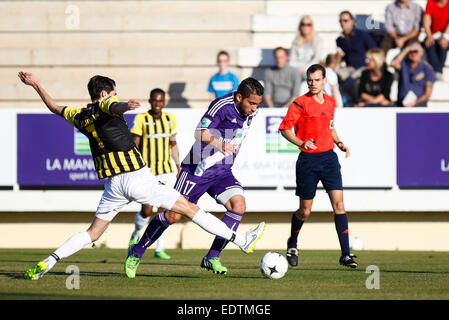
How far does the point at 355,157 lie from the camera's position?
14.1m

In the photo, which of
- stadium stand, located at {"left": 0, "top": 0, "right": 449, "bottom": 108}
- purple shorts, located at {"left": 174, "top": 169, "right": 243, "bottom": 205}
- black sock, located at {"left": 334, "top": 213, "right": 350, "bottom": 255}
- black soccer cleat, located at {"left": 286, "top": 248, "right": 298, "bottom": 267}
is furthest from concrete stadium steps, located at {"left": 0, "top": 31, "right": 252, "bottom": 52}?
purple shorts, located at {"left": 174, "top": 169, "right": 243, "bottom": 205}

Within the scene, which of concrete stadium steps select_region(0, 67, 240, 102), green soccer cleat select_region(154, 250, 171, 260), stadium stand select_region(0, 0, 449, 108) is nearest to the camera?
green soccer cleat select_region(154, 250, 171, 260)

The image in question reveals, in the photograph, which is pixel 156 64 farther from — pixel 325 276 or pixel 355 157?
pixel 325 276

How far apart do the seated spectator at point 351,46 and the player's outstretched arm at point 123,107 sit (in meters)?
8.75

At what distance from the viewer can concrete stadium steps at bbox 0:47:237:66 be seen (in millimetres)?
17344

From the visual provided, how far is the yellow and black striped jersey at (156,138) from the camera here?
12.6 metres

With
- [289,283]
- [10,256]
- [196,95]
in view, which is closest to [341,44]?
[196,95]

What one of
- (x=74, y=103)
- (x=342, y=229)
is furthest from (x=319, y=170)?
(x=74, y=103)

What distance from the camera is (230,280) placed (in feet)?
27.9

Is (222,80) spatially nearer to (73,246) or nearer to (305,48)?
(305,48)

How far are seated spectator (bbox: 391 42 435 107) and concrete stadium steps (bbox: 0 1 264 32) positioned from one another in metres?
3.84

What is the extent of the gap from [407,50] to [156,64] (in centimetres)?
487

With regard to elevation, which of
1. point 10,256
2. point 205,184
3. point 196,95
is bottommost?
point 10,256

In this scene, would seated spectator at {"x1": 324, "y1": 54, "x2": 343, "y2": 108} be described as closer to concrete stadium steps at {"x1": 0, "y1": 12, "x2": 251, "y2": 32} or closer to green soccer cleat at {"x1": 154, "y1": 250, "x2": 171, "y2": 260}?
concrete stadium steps at {"x1": 0, "y1": 12, "x2": 251, "y2": 32}
